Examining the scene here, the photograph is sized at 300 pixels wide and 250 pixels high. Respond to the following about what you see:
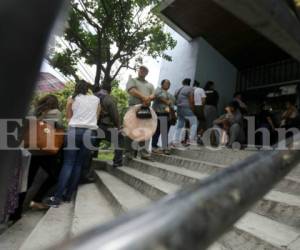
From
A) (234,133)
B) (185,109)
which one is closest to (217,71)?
(234,133)

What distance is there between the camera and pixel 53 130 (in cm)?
487

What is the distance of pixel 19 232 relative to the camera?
13.1 feet

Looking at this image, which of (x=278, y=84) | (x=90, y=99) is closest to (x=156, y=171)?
(x=90, y=99)

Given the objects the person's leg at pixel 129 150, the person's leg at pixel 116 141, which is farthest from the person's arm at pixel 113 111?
the person's leg at pixel 129 150

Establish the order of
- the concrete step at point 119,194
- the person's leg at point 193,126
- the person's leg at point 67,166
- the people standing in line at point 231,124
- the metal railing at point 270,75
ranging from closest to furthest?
the concrete step at point 119,194 < the person's leg at point 67,166 < the person's leg at point 193,126 < the people standing in line at point 231,124 < the metal railing at point 270,75

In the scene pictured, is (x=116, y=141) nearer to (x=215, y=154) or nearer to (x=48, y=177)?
(x=48, y=177)

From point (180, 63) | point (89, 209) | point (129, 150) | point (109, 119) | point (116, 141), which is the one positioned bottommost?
point (89, 209)

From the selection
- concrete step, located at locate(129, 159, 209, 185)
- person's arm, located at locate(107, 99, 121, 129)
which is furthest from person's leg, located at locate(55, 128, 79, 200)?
person's arm, located at locate(107, 99, 121, 129)

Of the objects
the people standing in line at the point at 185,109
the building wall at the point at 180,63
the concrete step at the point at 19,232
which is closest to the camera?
the concrete step at the point at 19,232

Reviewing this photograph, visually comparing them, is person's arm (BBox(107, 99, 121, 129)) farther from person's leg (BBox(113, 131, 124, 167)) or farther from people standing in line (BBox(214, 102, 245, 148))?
people standing in line (BBox(214, 102, 245, 148))

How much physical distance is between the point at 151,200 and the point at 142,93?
550cm

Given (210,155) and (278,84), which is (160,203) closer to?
(210,155)

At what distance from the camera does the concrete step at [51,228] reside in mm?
3213

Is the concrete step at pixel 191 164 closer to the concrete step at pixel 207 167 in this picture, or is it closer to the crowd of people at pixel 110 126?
the concrete step at pixel 207 167
